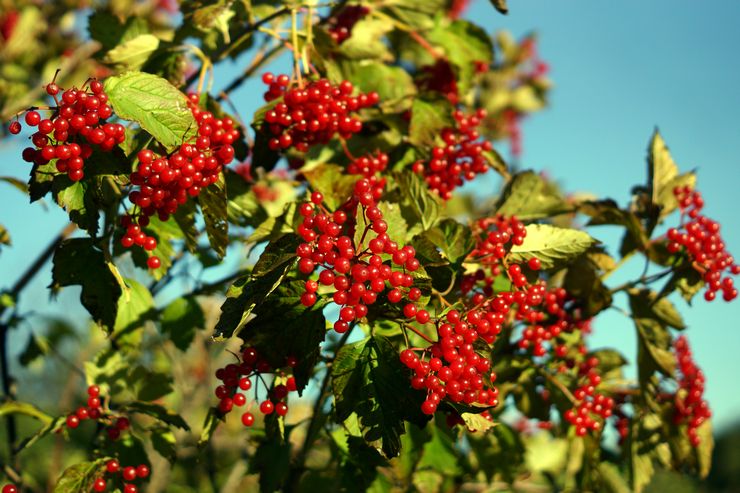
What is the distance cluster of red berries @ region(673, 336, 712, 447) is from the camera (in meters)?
3.24

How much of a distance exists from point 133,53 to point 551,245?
1839mm

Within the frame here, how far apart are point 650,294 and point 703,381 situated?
72 centimetres

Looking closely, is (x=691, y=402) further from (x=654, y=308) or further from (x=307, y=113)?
(x=307, y=113)

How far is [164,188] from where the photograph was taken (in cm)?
196

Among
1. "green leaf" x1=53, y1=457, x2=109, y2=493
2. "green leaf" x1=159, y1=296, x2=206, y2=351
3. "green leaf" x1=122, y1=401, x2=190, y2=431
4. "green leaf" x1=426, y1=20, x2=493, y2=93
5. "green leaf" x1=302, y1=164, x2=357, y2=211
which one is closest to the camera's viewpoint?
"green leaf" x1=53, y1=457, x2=109, y2=493

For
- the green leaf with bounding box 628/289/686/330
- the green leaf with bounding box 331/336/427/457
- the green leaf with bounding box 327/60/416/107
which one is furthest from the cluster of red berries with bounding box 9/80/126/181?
the green leaf with bounding box 628/289/686/330

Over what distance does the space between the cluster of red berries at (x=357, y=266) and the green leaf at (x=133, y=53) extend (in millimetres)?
1352

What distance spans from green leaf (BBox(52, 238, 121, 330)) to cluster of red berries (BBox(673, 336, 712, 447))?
2.69m

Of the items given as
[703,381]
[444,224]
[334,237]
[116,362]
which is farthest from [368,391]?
[703,381]

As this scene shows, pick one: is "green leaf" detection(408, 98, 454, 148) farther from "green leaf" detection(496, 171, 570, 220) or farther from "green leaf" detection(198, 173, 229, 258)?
"green leaf" detection(198, 173, 229, 258)

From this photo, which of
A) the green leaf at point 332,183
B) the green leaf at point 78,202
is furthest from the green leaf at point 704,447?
the green leaf at point 78,202

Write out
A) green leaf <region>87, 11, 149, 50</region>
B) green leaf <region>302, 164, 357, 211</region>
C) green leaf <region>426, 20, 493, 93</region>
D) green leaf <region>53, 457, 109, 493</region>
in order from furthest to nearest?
green leaf <region>426, 20, 493, 93</region>, green leaf <region>87, 11, 149, 50</region>, green leaf <region>302, 164, 357, 211</region>, green leaf <region>53, 457, 109, 493</region>

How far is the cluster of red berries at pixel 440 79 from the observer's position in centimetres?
336

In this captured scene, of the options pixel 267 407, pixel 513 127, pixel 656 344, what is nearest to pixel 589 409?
pixel 656 344
